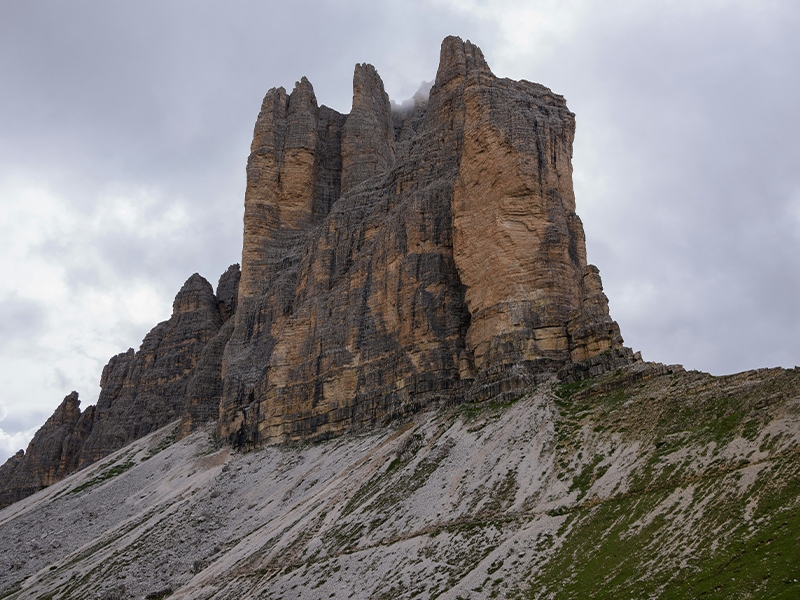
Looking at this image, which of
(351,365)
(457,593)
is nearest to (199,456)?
(351,365)

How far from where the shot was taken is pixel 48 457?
13725cm

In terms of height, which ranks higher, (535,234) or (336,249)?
(336,249)

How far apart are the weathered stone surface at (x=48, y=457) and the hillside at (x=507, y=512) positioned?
187ft

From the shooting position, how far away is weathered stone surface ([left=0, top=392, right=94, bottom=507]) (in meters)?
134

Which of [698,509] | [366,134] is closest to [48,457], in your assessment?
[366,134]

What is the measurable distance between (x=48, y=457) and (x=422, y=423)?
9806cm

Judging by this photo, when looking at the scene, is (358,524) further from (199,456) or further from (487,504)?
(199,456)

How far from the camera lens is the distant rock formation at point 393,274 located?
67.0 m

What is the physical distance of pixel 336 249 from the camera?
96.2 m

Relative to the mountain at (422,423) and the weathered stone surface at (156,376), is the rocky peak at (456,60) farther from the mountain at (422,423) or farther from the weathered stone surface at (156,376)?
the weathered stone surface at (156,376)

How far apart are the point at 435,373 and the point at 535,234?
639 inches

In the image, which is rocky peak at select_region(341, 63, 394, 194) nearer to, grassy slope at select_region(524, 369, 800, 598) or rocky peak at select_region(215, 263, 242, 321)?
rocky peak at select_region(215, 263, 242, 321)

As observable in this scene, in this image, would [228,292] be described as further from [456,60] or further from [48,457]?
[456,60]

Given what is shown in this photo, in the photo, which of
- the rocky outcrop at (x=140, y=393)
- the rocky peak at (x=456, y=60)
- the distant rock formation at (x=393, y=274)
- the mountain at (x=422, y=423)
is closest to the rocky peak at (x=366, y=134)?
the distant rock formation at (x=393, y=274)
